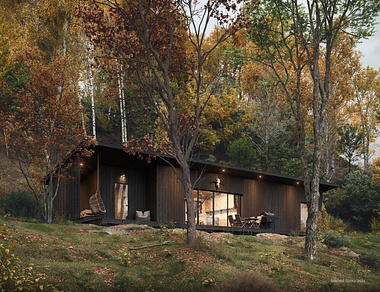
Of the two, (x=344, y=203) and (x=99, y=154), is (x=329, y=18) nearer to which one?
(x=99, y=154)

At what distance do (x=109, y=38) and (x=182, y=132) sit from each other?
323 cm

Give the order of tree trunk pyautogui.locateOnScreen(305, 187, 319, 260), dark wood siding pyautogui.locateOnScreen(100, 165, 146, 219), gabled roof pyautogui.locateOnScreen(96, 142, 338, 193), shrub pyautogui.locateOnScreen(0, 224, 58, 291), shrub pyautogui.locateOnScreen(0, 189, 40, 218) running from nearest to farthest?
shrub pyautogui.locateOnScreen(0, 224, 58, 291)
tree trunk pyautogui.locateOnScreen(305, 187, 319, 260)
gabled roof pyautogui.locateOnScreen(96, 142, 338, 193)
dark wood siding pyautogui.locateOnScreen(100, 165, 146, 219)
shrub pyautogui.locateOnScreen(0, 189, 40, 218)

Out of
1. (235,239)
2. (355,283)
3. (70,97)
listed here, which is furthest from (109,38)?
(355,283)

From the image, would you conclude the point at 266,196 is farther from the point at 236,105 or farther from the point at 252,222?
the point at 236,105

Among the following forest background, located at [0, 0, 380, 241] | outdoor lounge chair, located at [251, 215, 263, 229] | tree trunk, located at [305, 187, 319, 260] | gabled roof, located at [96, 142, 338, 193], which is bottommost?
outdoor lounge chair, located at [251, 215, 263, 229]

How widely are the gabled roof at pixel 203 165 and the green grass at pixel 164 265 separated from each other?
345cm

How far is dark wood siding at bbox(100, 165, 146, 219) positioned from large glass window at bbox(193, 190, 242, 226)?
2.40 metres

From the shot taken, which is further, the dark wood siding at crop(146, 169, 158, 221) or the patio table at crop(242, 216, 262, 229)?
the patio table at crop(242, 216, 262, 229)

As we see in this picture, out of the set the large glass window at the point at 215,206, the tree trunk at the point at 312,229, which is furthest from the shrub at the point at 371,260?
the large glass window at the point at 215,206

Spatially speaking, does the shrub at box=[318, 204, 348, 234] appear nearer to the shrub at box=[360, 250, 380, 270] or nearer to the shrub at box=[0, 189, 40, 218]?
the shrub at box=[360, 250, 380, 270]

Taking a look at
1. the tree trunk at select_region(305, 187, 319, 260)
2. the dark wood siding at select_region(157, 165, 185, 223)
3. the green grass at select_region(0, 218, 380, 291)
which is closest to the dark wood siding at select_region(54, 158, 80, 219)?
the dark wood siding at select_region(157, 165, 185, 223)

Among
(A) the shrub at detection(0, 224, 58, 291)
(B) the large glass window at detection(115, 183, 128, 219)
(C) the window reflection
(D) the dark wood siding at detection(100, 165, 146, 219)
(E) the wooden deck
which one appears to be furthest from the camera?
(C) the window reflection

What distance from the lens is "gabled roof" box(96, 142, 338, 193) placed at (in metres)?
14.2

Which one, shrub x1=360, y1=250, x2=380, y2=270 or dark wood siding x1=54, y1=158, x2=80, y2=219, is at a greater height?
dark wood siding x1=54, y1=158, x2=80, y2=219
